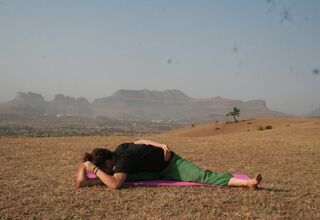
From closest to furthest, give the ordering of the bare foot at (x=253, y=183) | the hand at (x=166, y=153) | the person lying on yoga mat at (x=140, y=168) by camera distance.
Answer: the bare foot at (x=253, y=183) → the person lying on yoga mat at (x=140, y=168) → the hand at (x=166, y=153)

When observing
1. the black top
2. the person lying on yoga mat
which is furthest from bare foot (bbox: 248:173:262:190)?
the black top

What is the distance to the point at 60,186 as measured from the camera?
6.69m

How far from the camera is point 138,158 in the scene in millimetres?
6305

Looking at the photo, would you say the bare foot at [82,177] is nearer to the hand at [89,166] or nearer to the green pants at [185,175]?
the hand at [89,166]

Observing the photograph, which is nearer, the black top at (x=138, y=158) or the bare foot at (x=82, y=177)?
the black top at (x=138, y=158)

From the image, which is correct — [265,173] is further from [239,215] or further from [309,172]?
[239,215]

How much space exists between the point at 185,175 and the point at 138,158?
1.26 metres

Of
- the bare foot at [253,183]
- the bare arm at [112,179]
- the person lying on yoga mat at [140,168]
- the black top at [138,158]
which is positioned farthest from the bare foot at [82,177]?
the bare foot at [253,183]

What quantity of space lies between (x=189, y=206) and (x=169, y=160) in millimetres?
1695

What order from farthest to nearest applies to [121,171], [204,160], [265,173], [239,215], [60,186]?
1. [204,160]
2. [265,173]
3. [60,186]
4. [121,171]
5. [239,215]

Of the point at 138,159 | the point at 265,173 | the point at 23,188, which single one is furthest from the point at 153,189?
the point at 265,173

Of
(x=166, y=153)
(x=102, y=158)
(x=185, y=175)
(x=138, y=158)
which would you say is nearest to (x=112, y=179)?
(x=102, y=158)

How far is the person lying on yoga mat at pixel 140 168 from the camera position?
20.1 ft

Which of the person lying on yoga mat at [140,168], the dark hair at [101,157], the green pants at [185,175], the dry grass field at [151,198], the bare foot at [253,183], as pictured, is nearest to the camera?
the dry grass field at [151,198]
